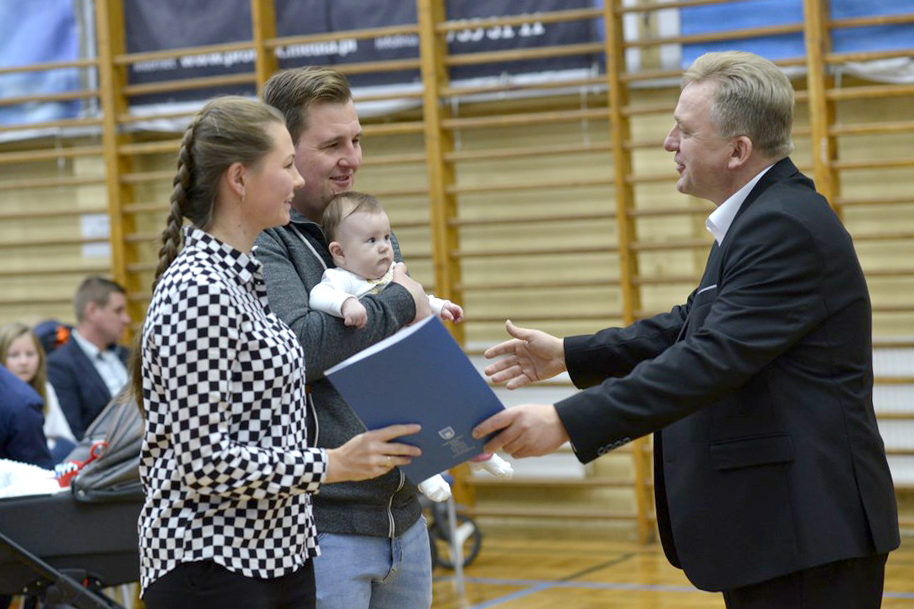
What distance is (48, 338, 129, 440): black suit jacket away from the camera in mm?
6074

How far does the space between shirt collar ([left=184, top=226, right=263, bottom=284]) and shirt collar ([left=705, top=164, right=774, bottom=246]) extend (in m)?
0.89

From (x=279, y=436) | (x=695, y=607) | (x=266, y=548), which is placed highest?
(x=279, y=436)

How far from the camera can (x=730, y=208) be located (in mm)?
2289

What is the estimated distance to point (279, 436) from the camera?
1.87 m

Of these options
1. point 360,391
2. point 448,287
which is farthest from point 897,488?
point 360,391

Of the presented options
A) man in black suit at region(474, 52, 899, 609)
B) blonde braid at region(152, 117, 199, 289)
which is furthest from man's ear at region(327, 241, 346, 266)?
man in black suit at region(474, 52, 899, 609)

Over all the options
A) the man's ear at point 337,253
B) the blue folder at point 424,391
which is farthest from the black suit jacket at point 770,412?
the man's ear at point 337,253

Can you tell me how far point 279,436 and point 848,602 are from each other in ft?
3.40

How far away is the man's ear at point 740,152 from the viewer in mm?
2242

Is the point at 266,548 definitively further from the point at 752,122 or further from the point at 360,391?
the point at 752,122

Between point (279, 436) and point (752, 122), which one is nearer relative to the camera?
point (279, 436)

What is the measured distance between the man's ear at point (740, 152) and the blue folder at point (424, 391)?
0.67 meters

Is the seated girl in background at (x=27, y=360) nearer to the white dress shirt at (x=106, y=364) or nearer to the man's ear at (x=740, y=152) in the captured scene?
the white dress shirt at (x=106, y=364)

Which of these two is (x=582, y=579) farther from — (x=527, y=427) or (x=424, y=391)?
(x=424, y=391)
